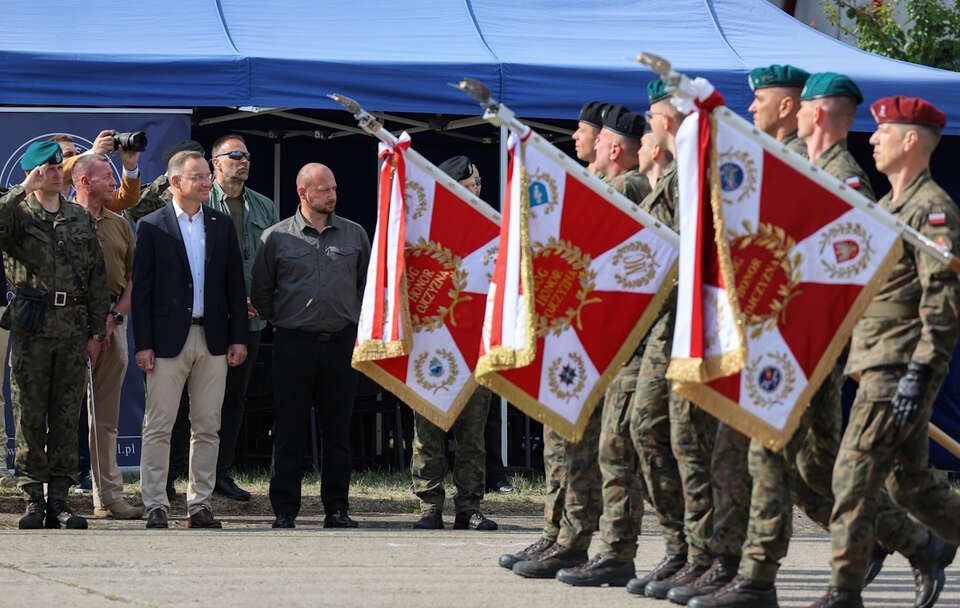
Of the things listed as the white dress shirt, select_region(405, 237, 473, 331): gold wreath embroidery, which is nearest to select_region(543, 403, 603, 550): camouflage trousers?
select_region(405, 237, 473, 331): gold wreath embroidery

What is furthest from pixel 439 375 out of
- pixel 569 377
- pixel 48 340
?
pixel 48 340

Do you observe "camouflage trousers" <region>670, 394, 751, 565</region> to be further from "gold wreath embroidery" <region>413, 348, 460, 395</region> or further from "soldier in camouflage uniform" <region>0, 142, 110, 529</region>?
"soldier in camouflage uniform" <region>0, 142, 110, 529</region>

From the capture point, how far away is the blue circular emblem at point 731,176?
5.86m

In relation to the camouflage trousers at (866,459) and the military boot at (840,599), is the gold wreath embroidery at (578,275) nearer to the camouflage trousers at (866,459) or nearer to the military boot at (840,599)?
the camouflage trousers at (866,459)

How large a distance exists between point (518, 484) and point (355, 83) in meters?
2.80

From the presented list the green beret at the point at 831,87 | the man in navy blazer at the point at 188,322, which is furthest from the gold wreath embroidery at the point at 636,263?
the man in navy blazer at the point at 188,322

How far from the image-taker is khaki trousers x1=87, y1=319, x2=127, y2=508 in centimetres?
953

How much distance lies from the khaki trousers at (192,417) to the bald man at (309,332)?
1.12ft

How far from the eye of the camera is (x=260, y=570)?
293 inches

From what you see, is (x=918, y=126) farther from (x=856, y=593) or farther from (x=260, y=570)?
(x=260, y=570)

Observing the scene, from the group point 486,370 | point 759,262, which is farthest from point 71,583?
point 759,262

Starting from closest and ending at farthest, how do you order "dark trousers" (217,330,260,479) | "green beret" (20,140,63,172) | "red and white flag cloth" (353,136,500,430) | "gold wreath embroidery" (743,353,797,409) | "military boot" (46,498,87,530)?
"gold wreath embroidery" (743,353,797,409)
"red and white flag cloth" (353,136,500,430)
"green beret" (20,140,63,172)
"military boot" (46,498,87,530)
"dark trousers" (217,330,260,479)

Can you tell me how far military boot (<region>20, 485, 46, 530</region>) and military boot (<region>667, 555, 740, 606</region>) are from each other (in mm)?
3931

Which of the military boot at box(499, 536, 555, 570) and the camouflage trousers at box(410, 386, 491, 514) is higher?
the military boot at box(499, 536, 555, 570)
